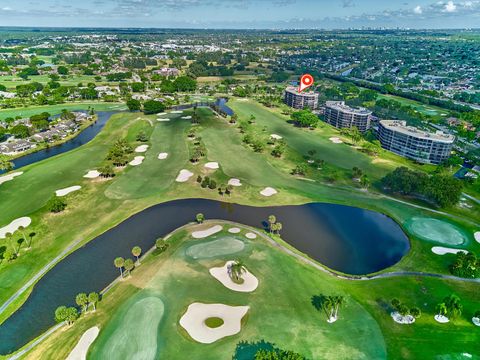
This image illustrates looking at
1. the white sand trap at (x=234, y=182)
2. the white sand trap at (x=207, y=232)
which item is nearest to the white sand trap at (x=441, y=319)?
the white sand trap at (x=207, y=232)

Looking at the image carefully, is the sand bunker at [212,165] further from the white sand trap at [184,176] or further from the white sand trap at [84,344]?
the white sand trap at [84,344]

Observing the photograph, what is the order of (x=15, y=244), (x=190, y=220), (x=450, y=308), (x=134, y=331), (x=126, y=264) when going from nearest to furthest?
1. (x=134, y=331)
2. (x=450, y=308)
3. (x=126, y=264)
4. (x=15, y=244)
5. (x=190, y=220)

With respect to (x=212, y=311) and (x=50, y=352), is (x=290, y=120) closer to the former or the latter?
(x=212, y=311)

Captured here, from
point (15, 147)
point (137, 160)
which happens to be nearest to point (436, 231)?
point (137, 160)

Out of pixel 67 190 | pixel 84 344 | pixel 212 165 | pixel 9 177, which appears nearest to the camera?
pixel 84 344

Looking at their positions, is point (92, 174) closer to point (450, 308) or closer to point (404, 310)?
point (404, 310)

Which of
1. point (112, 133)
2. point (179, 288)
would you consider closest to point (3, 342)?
point (179, 288)

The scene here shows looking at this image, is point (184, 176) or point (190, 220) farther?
point (184, 176)

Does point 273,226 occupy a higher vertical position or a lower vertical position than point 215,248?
higher
